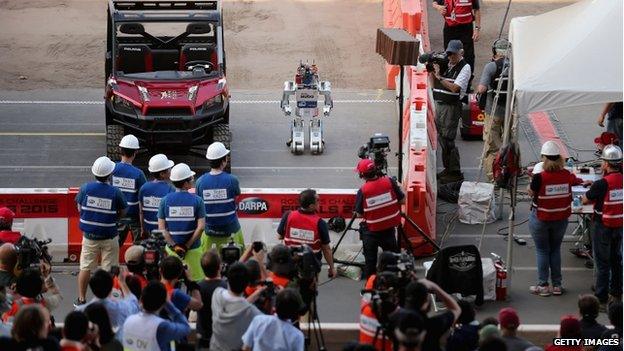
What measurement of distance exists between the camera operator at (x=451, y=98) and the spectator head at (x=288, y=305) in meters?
8.82

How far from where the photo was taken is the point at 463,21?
2402cm

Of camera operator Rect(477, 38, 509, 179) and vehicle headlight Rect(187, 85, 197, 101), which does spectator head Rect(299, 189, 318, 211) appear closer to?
camera operator Rect(477, 38, 509, 179)

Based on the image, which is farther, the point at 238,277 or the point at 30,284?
the point at 30,284

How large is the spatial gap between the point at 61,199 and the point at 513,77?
5.63 m

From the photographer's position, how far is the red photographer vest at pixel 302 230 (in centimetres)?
1488

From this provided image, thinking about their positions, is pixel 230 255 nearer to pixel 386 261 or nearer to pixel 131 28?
pixel 386 261

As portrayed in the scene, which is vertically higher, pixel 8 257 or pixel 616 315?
pixel 616 315

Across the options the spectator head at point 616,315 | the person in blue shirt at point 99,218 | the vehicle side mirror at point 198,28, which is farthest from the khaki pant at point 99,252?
the vehicle side mirror at point 198,28

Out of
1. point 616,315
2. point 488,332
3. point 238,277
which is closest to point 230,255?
point 238,277

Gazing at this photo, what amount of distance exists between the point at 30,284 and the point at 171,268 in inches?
47.1

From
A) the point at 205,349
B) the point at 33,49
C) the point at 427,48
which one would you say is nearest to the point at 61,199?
the point at 205,349

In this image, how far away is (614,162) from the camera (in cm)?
1541

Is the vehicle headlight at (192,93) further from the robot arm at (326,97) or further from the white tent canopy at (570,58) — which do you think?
the white tent canopy at (570,58)

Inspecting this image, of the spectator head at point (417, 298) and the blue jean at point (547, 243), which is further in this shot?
the blue jean at point (547, 243)
